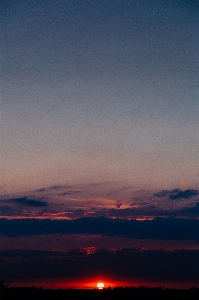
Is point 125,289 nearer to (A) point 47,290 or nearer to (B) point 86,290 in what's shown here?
(B) point 86,290

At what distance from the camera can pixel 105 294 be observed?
201 feet

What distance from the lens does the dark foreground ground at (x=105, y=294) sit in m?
60.7

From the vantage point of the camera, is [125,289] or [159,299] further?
[125,289]

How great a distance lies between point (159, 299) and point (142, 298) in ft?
8.81

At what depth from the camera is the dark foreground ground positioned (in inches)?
2391

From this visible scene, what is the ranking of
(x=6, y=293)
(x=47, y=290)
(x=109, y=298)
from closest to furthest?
(x=109, y=298) → (x=6, y=293) → (x=47, y=290)

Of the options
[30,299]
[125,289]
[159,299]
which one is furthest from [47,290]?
[159,299]

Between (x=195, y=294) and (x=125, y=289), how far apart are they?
9.94m

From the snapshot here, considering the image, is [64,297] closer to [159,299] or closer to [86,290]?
[86,290]

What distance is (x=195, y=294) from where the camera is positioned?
2516 inches

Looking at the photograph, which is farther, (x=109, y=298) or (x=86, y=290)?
(x=86, y=290)

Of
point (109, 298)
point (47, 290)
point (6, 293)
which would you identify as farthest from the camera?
point (47, 290)

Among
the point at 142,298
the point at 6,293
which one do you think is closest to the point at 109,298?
the point at 142,298

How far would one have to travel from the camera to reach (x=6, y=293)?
6288 cm
